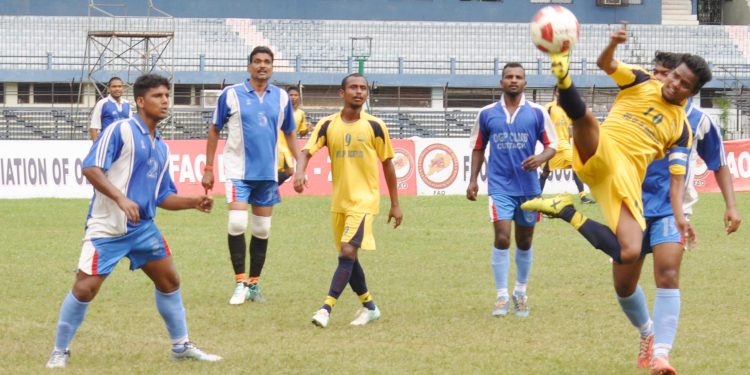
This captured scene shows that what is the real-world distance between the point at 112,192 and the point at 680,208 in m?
3.42

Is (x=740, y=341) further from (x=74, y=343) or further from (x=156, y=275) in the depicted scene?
(x=74, y=343)

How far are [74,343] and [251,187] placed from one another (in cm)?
291

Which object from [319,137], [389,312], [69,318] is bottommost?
[389,312]

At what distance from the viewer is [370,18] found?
47.4 metres

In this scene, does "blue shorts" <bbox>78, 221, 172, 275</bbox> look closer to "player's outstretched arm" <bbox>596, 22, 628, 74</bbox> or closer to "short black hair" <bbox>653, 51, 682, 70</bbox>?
"player's outstretched arm" <bbox>596, 22, 628, 74</bbox>

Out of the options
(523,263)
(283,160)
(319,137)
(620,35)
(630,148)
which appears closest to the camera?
(620,35)

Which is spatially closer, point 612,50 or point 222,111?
point 612,50

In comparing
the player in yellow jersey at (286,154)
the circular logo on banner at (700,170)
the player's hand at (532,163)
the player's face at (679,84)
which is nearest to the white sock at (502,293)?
the player's hand at (532,163)

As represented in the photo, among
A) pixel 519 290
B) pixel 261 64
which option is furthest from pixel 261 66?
pixel 519 290

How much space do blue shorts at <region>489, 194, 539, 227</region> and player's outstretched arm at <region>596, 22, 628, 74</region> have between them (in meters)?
2.97

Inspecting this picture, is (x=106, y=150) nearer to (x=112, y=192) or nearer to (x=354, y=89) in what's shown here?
(x=112, y=192)

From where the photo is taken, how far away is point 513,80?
33.0ft

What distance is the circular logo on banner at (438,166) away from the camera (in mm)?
24219

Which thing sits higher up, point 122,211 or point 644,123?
point 644,123
